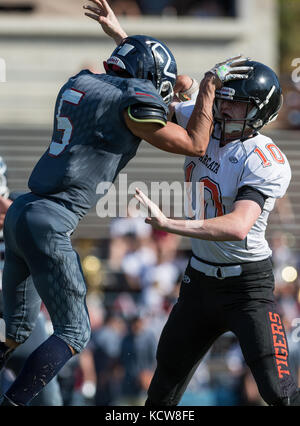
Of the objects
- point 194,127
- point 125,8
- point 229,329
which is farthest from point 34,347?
point 125,8

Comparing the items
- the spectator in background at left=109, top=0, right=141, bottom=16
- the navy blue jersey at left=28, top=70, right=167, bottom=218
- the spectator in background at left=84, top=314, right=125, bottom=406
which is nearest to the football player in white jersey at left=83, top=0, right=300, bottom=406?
the navy blue jersey at left=28, top=70, right=167, bottom=218

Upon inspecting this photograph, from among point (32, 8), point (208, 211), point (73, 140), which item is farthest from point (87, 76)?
point (32, 8)

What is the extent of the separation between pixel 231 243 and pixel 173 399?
884 mm

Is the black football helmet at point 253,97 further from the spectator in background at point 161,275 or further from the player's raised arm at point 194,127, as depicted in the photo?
the spectator in background at point 161,275

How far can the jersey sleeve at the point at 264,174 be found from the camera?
12.2 feet

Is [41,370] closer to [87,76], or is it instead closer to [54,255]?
[54,255]

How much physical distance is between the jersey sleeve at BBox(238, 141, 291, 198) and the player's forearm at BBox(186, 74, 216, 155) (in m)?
0.26

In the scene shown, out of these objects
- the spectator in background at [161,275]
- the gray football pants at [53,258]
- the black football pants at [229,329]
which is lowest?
the spectator in background at [161,275]

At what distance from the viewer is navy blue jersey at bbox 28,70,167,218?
3.49 metres

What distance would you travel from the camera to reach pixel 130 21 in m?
11.5

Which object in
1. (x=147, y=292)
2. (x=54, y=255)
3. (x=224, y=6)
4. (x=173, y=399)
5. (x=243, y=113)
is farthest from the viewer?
(x=224, y=6)

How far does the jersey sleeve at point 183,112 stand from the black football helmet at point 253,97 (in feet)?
0.64

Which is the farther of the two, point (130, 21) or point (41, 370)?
point (130, 21)

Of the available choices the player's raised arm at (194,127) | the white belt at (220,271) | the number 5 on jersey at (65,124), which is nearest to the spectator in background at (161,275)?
the white belt at (220,271)
